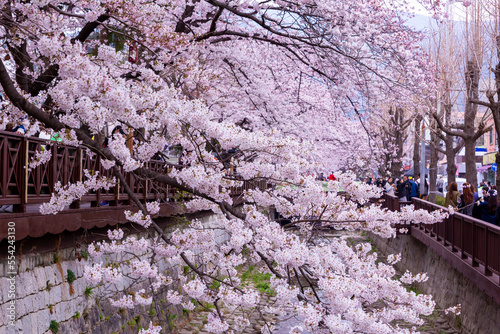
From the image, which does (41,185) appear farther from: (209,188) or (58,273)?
(209,188)

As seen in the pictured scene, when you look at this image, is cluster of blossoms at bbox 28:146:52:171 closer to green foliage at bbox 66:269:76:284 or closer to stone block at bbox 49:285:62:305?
stone block at bbox 49:285:62:305

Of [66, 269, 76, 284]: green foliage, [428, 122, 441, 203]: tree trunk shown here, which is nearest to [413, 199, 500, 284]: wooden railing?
[66, 269, 76, 284]: green foliage

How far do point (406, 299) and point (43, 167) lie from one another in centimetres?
440

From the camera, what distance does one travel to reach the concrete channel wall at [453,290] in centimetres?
1031

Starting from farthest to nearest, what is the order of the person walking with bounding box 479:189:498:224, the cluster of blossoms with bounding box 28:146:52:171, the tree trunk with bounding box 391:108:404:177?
1. the tree trunk with bounding box 391:108:404:177
2. the person walking with bounding box 479:189:498:224
3. the cluster of blossoms with bounding box 28:146:52:171

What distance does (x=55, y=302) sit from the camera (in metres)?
7.25

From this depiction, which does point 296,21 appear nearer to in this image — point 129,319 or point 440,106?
point 129,319

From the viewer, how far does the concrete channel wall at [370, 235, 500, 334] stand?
10312 millimetres

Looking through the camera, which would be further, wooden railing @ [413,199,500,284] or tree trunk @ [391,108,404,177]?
tree trunk @ [391,108,404,177]

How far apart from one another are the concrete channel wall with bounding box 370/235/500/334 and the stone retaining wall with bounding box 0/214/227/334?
240 inches

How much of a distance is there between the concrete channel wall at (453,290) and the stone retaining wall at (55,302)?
6.10 meters

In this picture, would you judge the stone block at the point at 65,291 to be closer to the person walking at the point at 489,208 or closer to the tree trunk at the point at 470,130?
the person walking at the point at 489,208

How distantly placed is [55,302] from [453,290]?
9229mm

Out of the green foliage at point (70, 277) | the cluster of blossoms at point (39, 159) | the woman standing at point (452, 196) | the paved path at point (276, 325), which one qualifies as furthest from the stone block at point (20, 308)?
the woman standing at point (452, 196)
